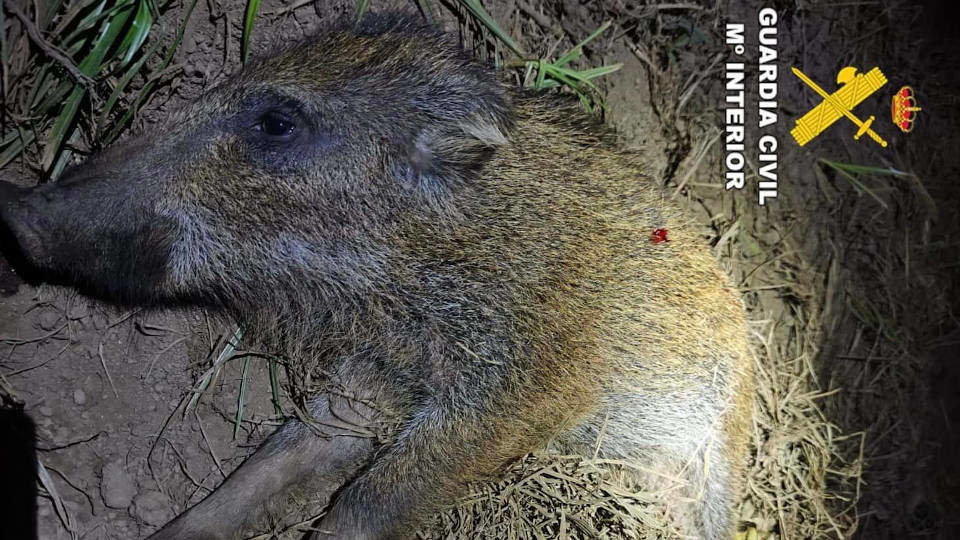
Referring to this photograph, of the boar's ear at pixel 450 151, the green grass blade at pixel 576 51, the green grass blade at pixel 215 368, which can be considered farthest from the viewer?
the green grass blade at pixel 576 51

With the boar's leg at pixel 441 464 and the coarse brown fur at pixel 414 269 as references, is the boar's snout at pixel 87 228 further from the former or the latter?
the boar's leg at pixel 441 464

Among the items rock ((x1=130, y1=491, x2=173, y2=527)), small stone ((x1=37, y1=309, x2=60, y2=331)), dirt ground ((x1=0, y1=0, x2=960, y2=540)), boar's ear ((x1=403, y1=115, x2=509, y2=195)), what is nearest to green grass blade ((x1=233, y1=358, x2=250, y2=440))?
dirt ground ((x1=0, y1=0, x2=960, y2=540))

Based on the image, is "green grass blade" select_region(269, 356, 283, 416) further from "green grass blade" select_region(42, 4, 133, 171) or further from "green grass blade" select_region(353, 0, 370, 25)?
"green grass blade" select_region(353, 0, 370, 25)

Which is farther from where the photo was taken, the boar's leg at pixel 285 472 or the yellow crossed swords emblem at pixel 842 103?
the yellow crossed swords emblem at pixel 842 103

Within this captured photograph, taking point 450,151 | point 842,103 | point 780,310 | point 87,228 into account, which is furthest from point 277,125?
point 842,103

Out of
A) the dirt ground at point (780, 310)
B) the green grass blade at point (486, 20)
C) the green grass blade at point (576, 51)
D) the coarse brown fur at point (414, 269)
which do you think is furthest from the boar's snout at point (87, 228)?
the green grass blade at point (576, 51)

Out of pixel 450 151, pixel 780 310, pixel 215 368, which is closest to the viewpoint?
pixel 450 151

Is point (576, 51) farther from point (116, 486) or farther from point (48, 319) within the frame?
point (116, 486)
